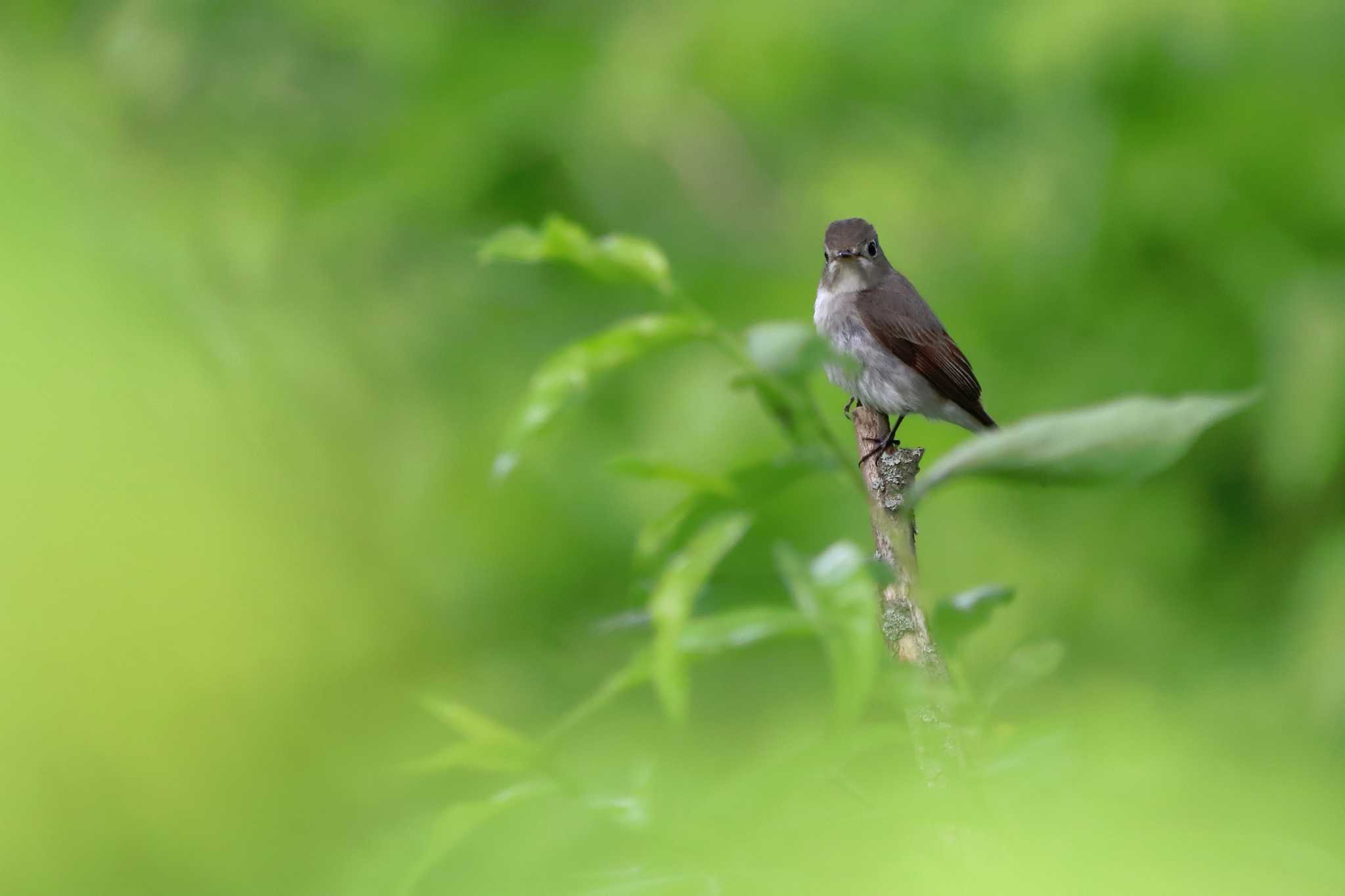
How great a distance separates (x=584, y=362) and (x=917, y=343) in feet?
6.70

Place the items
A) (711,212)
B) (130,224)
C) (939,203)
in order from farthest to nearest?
1. (711,212)
2. (939,203)
3. (130,224)

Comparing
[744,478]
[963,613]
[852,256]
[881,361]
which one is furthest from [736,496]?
[881,361]

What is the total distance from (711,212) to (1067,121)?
3.42 ft

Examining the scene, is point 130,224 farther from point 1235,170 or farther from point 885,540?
point 1235,170

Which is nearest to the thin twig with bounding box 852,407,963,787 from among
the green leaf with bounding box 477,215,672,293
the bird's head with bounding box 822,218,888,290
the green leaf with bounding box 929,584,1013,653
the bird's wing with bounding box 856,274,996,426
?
the green leaf with bounding box 929,584,1013,653

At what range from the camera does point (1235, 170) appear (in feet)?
9.68

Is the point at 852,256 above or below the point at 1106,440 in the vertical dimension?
above

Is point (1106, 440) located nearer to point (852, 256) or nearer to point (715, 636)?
point (715, 636)

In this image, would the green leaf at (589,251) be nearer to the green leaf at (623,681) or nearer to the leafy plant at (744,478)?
the leafy plant at (744,478)

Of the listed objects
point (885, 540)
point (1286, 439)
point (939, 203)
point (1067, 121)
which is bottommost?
point (885, 540)

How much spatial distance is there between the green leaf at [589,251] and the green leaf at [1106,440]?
138 millimetres

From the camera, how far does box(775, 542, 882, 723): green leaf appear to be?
1.26ft

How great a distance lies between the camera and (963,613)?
1.72 ft

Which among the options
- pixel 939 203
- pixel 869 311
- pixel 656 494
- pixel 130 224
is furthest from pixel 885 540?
pixel 939 203
